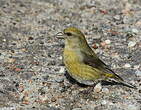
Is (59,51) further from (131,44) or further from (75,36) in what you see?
(75,36)

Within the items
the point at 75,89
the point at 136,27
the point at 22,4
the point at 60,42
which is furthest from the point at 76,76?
the point at 22,4

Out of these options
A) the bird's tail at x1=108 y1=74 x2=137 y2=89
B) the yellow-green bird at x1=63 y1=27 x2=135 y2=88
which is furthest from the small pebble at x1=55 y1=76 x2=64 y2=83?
the bird's tail at x1=108 y1=74 x2=137 y2=89

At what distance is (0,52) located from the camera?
9117 millimetres

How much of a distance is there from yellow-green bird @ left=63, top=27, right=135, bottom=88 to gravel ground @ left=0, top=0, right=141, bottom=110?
0.72 feet

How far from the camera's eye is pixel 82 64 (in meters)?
7.33

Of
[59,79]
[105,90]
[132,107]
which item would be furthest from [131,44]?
[132,107]

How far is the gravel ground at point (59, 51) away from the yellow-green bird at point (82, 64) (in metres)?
0.22

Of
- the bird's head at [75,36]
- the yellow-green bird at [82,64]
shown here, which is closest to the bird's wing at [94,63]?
the yellow-green bird at [82,64]

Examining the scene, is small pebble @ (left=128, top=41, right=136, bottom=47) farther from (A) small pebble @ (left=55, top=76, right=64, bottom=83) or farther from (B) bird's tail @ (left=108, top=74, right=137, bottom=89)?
(A) small pebble @ (left=55, top=76, right=64, bottom=83)

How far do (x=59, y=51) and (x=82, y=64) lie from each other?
2077mm

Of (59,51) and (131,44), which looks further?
(131,44)

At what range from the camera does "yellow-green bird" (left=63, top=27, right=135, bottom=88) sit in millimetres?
7316

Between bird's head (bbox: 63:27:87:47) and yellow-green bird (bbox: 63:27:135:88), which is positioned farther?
bird's head (bbox: 63:27:87:47)

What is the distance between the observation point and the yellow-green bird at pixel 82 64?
7316 mm
